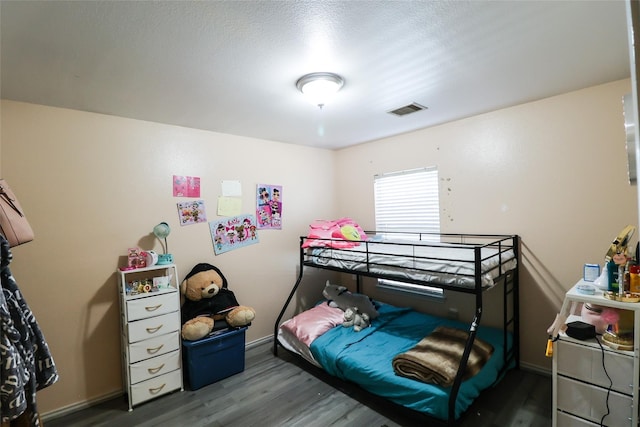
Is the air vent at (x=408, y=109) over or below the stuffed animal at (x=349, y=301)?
over

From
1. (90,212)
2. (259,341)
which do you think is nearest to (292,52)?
(90,212)

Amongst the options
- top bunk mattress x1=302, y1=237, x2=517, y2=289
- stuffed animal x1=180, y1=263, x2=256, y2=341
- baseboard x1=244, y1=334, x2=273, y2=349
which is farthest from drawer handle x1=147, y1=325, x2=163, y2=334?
top bunk mattress x1=302, y1=237, x2=517, y2=289

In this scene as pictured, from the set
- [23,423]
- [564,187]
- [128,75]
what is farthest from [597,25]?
[23,423]

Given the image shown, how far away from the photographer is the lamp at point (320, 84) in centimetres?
191

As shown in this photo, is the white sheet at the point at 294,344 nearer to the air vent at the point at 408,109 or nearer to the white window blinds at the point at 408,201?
the white window blinds at the point at 408,201

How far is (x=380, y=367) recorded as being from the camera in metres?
2.25

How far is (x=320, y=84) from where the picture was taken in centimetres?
196

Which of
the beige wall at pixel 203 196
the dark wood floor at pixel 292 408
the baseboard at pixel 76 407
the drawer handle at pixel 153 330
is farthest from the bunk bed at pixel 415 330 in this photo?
the baseboard at pixel 76 407

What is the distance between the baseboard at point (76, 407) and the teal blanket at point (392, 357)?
5.32 ft

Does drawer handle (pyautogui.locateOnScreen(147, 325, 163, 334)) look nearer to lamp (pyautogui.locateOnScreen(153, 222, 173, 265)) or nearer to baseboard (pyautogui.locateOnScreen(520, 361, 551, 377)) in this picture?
lamp (pyautogui.locateOnScreen(153, 222, 173, 265))

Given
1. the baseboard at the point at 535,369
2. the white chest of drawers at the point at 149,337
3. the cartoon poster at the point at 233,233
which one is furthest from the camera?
the cartoon poster at the point at 233,233

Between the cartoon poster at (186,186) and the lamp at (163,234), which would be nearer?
the lamp at (163,234)

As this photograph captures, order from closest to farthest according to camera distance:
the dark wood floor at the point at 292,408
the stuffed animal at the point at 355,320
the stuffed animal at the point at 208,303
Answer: the dark wood floor at the point at 292,408 → the stuffed animal at the point at 208,303 → the stuffed animal at the point at 355,320

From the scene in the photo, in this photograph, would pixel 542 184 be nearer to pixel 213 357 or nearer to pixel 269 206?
pixel 269 206
